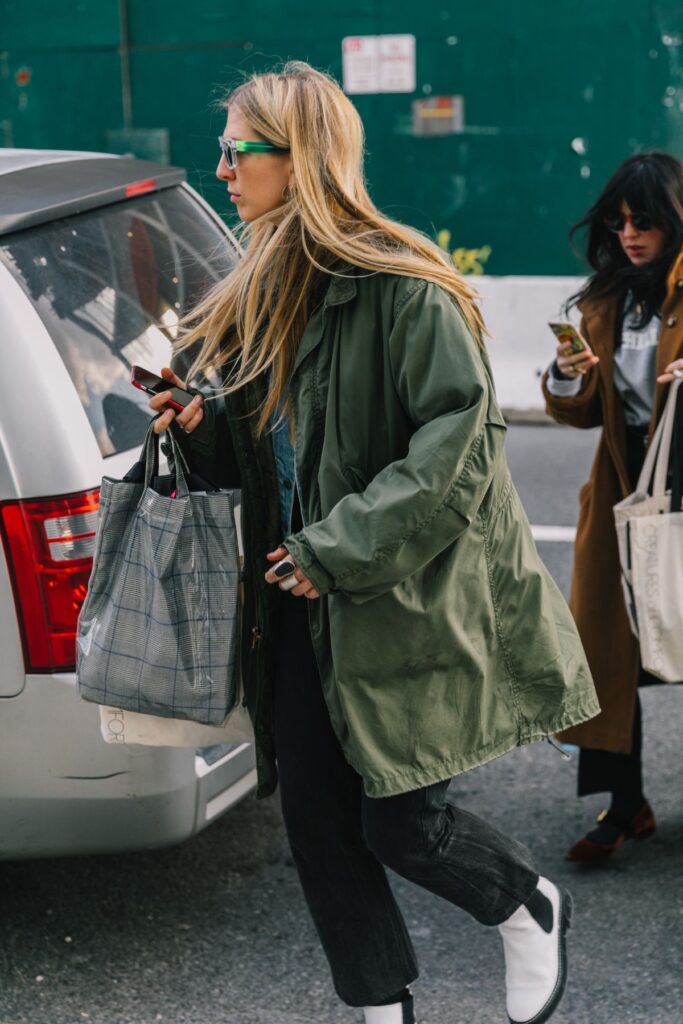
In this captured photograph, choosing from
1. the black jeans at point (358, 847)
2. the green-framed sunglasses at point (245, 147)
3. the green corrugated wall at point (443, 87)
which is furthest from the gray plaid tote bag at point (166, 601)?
the green corrugated wall at point (443, 87)

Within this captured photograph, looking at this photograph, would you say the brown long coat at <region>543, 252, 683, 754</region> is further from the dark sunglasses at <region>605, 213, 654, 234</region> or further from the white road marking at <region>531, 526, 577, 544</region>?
the white road marking at <region>531, 526, 577, 544</region>

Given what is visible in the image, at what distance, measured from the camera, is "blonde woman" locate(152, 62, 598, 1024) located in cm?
221

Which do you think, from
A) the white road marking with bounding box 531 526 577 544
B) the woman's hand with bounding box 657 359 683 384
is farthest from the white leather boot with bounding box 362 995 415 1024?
the white road marking with bounding box 531 526 577 544

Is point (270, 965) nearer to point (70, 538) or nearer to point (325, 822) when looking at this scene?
point (325, 822)

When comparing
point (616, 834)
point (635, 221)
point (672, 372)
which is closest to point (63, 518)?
point (672, 372)

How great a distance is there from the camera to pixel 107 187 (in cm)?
323

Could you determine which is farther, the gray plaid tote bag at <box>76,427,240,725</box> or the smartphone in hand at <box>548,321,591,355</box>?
the smartphone in hand at <box>548,321,591,355</box>

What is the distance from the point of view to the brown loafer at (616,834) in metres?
3.46

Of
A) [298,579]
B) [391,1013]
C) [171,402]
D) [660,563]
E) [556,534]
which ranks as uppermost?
[171,402]

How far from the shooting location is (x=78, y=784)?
281 cm

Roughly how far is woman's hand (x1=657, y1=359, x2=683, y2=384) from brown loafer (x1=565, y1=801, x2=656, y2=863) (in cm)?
114

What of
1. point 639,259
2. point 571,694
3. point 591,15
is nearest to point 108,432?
point 571,694

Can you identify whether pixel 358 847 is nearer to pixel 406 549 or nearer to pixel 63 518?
pixel 406 549

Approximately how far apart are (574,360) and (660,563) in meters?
0.51
